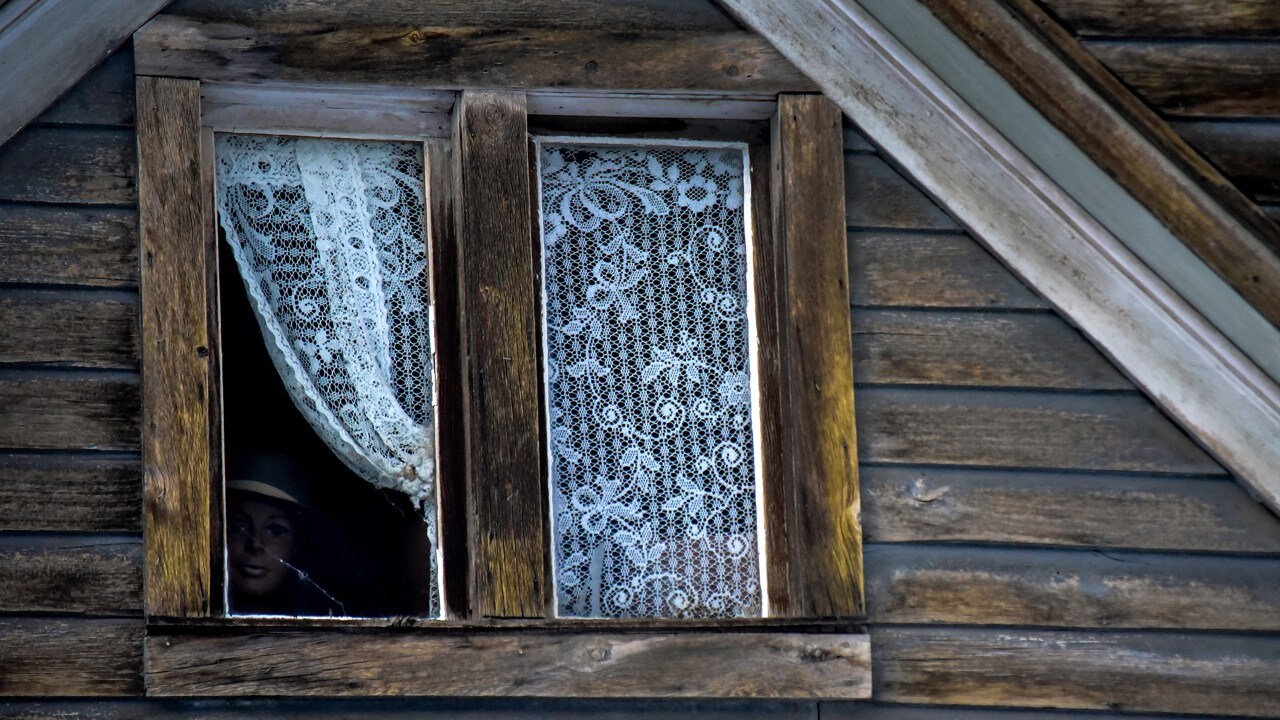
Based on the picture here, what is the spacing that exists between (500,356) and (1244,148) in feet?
5.65

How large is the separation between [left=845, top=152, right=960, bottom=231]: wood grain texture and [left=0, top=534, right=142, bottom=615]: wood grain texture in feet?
5.45

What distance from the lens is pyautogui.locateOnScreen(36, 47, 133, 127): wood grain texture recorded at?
11.5 feet

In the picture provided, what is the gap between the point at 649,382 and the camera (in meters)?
3.64

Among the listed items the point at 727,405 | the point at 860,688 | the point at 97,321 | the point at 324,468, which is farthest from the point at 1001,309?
the point at 97,321

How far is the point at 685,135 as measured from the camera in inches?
148

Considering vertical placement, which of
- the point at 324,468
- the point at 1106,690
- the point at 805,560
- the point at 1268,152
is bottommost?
the point at 1106,690

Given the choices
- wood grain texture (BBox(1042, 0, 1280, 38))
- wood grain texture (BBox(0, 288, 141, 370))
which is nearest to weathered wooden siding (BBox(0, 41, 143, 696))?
wood grain texture (BBox(0, 288, 141, 370))

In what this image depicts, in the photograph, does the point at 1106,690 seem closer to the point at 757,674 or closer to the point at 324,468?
the point at 757,674

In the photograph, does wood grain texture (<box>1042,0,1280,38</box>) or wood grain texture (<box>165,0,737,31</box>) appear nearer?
wood grain texture (<box>165,0,737,31</box>)

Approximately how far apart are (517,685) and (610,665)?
0.62 ft

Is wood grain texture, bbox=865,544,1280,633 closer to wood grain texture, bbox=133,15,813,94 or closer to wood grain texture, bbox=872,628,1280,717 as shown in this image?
wood grain texture, bbox=872,628,1280,717

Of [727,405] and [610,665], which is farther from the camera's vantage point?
[727,405]

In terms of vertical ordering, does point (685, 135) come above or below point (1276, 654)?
above

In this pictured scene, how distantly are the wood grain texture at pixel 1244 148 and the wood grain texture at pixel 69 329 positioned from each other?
2.30 metres
